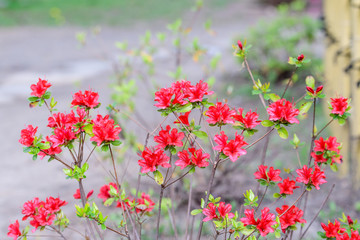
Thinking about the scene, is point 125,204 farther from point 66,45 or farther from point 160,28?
point 160,28

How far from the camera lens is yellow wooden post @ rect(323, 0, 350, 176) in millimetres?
3189

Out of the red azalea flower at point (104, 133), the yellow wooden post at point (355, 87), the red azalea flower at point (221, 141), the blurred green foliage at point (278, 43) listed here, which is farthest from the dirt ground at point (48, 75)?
the yellow wooden post at point (355, 87)

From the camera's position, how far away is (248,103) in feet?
17.6

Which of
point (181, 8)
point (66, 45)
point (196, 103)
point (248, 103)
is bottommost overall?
point (196, 103)

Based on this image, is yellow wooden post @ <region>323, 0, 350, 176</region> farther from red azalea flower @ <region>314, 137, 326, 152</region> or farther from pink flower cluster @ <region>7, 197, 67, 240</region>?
pink flower cluster @ <region>7, 197, 67, 240</region>

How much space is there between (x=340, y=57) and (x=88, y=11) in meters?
9.99

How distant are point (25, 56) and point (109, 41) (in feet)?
6.15

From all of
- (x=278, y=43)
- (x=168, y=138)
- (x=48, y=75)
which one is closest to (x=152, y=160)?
(x=168, y=138)

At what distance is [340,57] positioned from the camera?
134 inches

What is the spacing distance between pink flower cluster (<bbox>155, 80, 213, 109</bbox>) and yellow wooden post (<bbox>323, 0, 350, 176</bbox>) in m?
1.75

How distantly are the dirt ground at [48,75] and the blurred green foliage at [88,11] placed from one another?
80 cm

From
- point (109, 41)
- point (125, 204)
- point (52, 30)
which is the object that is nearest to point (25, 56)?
point (109, 41)

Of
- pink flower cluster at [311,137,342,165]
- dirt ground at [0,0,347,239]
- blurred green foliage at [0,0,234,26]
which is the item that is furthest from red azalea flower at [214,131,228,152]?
blurred green foliage at [0,0,234,26]

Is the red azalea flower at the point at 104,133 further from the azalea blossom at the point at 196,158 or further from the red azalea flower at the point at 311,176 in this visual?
the red azalea flower at the point at 311,176
